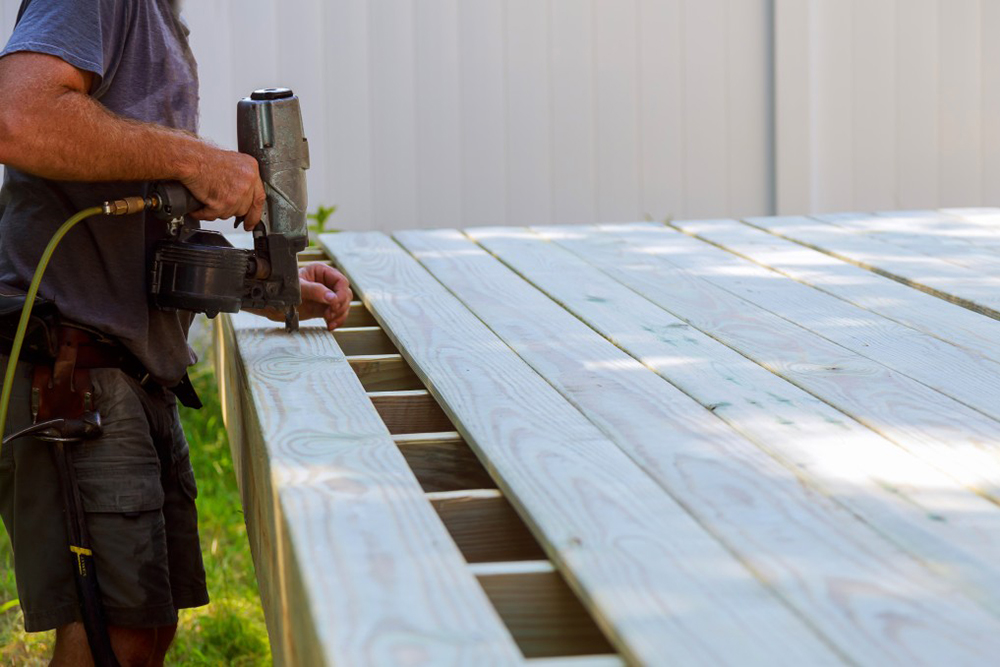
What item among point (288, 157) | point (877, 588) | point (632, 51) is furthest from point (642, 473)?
point (632, 51)

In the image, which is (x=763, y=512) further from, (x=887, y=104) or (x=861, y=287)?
(x=887, y=104)

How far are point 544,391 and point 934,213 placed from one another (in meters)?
2.83

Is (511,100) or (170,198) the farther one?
(511,100)

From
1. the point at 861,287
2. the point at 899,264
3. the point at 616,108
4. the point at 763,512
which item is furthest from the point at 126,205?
the point at 616,108

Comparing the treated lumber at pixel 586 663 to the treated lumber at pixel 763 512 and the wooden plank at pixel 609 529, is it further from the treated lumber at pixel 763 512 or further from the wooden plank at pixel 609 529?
the treated lumber at pixel 763 512

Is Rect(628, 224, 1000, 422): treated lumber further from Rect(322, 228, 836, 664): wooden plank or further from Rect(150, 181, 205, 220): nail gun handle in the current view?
Rect(150, 181, 205, 220): nail gun handle

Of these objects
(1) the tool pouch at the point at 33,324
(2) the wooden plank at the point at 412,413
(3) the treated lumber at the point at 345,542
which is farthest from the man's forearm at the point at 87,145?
(2) the wooden plank at the point at 412,413

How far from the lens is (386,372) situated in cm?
A: 251

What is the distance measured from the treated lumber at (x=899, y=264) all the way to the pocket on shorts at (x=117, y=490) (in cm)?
184

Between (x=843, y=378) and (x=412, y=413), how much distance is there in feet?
2.52

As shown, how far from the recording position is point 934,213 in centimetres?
445

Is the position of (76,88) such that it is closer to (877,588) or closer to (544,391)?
(544,391)

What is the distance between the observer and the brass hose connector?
7.16 feet

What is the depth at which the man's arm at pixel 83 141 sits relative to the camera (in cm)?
201
